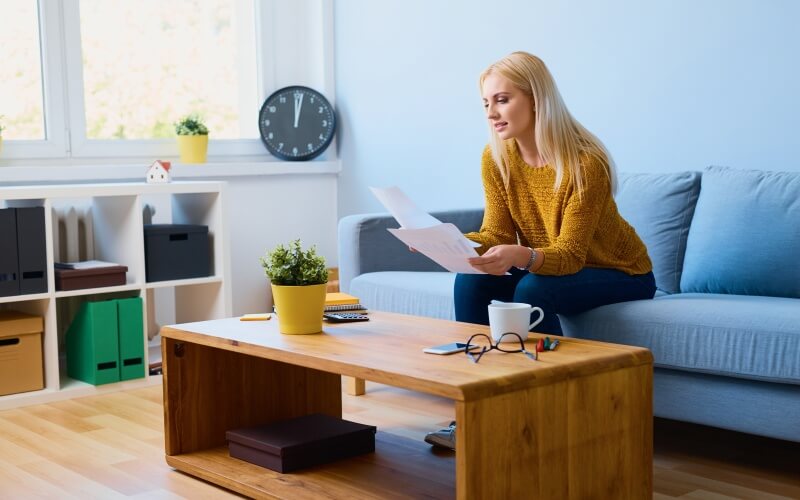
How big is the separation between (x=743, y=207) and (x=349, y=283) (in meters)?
1.30

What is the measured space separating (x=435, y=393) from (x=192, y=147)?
2746 mm

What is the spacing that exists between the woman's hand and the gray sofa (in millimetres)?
280

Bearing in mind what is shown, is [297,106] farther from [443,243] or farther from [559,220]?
[443,243]

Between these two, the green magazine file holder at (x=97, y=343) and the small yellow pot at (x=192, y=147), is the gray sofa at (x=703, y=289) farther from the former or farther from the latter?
the small yellow pot at (x=192, y=147)

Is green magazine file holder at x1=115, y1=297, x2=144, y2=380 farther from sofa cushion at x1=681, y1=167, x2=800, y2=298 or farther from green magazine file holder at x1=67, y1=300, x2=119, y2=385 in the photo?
sofa cushion at x1=681, y1=167, x2=800, y2=298

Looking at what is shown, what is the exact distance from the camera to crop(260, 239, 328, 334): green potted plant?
2262 millimetres

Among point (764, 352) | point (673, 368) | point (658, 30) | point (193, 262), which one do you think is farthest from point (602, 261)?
point (193, 262)

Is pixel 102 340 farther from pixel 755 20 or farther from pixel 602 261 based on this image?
pixel 755 20

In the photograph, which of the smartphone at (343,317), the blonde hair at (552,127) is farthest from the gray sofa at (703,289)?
the smartphone at (343,317)

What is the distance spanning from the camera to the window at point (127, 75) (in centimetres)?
391

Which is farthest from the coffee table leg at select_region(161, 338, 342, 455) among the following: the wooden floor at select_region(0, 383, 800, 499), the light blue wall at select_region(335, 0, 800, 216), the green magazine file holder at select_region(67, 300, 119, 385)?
the light blue wall at select_region(335, 0, 800, 216)

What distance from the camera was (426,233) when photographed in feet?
7.05

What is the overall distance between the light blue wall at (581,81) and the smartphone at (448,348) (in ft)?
4.84

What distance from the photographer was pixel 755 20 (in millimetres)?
3072
